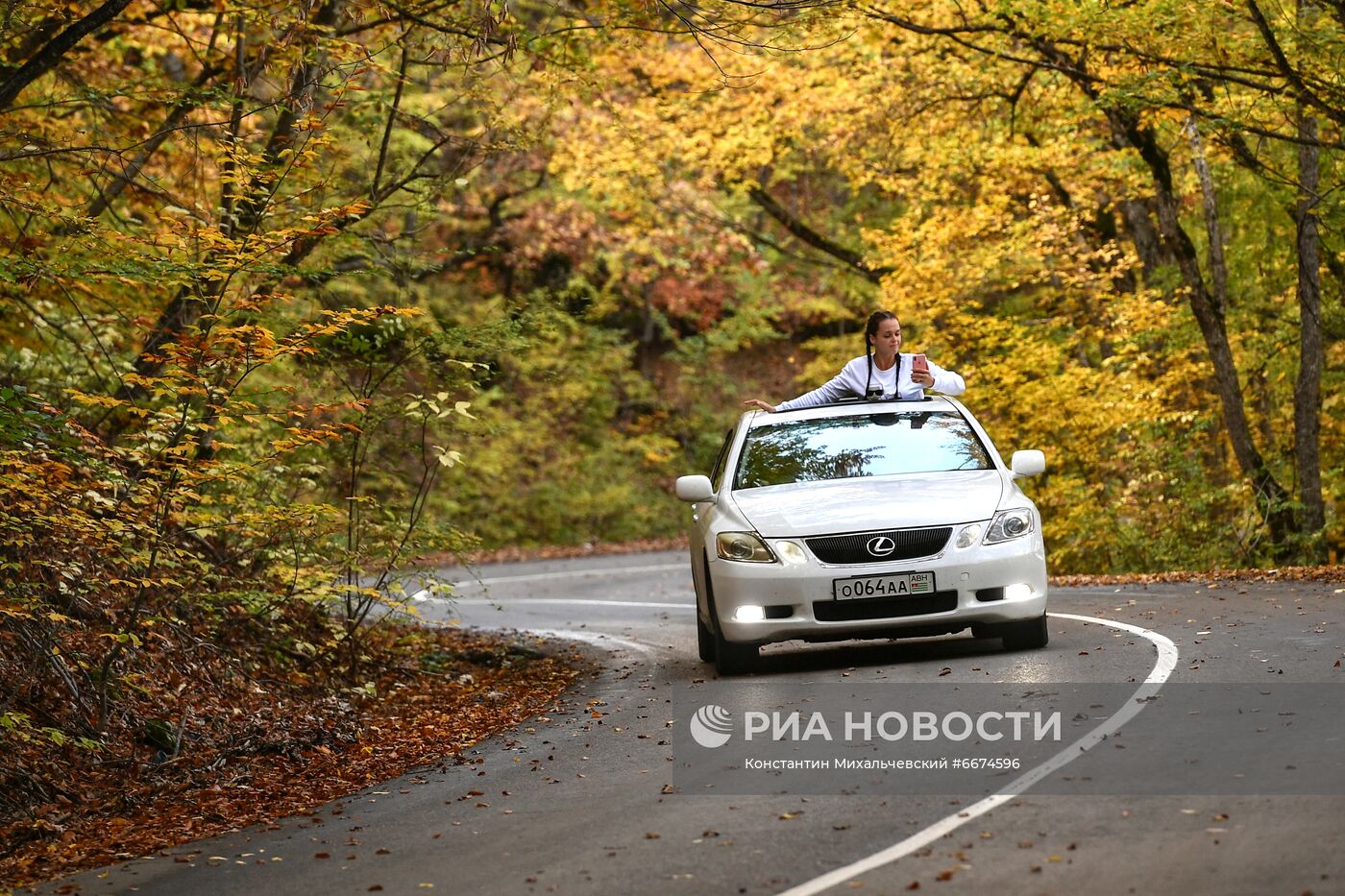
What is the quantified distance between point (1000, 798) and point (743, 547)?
4293mm

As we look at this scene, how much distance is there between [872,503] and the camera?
36.6ft

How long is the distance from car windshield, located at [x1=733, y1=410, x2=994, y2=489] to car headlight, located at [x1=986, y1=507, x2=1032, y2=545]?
0.86 m

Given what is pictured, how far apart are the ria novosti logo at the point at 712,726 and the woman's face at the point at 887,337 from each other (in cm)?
379

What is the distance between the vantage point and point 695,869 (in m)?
6.29

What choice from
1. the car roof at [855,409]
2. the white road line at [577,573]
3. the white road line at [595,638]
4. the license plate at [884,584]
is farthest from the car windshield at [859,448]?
the white road line at [577,573]

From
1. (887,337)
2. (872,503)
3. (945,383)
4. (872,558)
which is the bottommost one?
(872,558)

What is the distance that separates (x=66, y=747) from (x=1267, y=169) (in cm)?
1455

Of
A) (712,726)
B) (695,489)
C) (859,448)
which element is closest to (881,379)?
(859,448)

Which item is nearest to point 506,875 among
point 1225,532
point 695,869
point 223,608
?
point 695,869

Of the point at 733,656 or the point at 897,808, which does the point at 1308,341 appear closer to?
the point at 733,656

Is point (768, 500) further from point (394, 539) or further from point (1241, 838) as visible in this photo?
point (1241, 838)

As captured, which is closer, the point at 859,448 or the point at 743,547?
the point at 743,547

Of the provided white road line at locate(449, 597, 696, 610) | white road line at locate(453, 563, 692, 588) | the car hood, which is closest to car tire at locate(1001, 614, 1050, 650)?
the car hood

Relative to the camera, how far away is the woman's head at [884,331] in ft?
42.2
